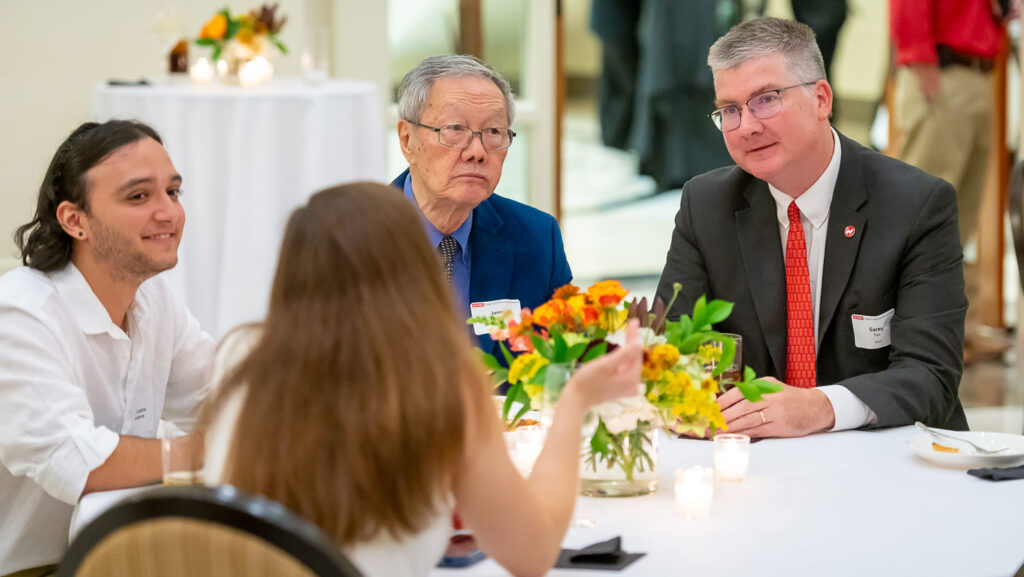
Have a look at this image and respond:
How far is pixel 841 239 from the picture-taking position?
2.48 m

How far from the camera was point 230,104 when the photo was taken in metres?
4.51

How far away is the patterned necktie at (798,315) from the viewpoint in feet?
8.21

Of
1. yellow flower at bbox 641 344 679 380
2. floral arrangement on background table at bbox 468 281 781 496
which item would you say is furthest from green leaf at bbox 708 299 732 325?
yellow flower at bbox 641 344 679 380

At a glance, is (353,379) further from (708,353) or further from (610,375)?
(708,353)

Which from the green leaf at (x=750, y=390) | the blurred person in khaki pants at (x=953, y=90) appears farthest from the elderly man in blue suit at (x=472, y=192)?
the blurred person in khaki pants at (x=953, y=90)

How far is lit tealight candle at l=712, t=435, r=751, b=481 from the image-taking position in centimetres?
186

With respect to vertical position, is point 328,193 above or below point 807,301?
above

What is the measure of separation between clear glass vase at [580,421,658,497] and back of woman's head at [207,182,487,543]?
53cm

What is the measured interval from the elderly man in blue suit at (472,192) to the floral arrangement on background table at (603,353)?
765 mm

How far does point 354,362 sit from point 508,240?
1.59m

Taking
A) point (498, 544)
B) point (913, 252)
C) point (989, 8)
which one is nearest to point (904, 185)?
point (913, 252)

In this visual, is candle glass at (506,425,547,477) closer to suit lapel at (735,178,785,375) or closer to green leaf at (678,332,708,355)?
green leaf at (678,332,708,355)

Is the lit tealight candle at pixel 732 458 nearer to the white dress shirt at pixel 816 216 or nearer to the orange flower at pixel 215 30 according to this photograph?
the white dress shirt at pixel 816 216

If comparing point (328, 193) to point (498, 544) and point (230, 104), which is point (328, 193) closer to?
point (498, 544)
